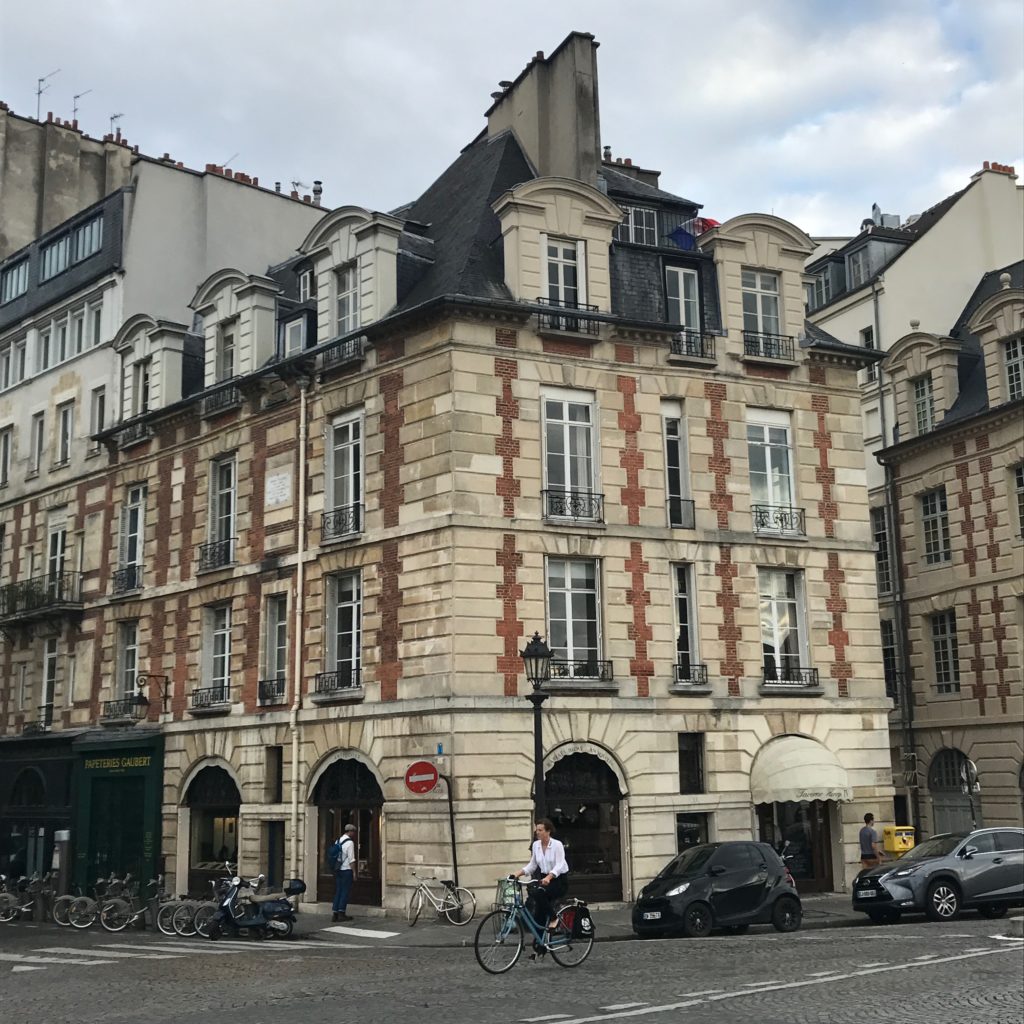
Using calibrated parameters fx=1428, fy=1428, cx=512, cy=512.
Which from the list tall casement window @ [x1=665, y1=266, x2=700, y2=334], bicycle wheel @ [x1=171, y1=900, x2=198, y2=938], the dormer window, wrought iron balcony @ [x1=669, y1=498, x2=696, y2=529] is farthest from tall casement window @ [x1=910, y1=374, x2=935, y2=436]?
bicycle wheel @ [x1=171, y1=900, x2=198, y2=938]

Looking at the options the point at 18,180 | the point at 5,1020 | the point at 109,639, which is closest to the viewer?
the point at 5,1020

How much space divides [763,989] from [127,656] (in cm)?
2229

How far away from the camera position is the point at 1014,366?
34.3m

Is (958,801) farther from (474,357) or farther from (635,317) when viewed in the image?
(474,357)

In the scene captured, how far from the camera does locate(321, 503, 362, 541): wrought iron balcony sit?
27.0 metres

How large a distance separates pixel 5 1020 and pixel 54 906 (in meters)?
14.6

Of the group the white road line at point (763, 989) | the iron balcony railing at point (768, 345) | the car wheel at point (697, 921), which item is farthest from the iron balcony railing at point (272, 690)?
the white road line at point (763, 989)

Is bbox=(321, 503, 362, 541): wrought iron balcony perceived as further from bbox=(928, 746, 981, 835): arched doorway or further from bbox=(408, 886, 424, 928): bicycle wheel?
bbox=(928, 746, 981, 835): arched doorway

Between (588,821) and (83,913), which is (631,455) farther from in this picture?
(83,913)

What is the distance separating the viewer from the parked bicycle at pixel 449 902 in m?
23.3

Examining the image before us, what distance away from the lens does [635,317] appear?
27547 mm

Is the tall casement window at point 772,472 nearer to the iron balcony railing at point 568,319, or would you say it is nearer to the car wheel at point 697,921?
the iron balcony railing at point 568,319

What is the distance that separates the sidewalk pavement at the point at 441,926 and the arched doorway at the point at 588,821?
1.64 ft

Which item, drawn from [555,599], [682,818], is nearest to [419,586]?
[555,599]
